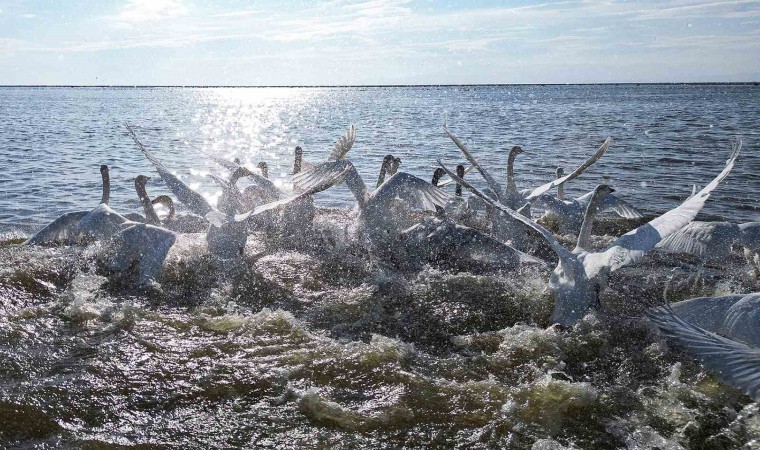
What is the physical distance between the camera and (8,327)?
20.5ft

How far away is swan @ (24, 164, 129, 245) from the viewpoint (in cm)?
841

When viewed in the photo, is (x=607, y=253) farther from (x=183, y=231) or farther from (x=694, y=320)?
(x=183, y=231)

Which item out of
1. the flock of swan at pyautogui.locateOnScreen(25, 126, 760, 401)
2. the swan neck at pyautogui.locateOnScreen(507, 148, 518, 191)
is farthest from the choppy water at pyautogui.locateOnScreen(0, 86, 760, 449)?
the swan neck at pyautogui.locateOnScreen(507, 148, 518, 191)

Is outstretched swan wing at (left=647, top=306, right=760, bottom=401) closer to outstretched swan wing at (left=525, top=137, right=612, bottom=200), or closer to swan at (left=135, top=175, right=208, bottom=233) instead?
outstretched swan wing at (left=525, top=137, right=612, bottom=200)

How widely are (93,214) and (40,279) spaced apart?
3.73 feet

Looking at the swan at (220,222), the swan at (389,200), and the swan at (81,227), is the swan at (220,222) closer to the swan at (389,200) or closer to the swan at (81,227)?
the swan at (81,227)

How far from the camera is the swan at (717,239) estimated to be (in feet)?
26.1

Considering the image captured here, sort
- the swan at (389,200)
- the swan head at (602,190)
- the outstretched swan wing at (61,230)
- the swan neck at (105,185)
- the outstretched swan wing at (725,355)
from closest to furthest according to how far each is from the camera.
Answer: the outstretched swan wing at (725,355), the swan head at (602,190), the outstretched swan wing at (61,230), the swan at (389,200), the swan neck at (105,185)

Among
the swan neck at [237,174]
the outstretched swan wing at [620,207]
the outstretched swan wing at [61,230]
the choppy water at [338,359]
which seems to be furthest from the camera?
the outstretched swan wing at [620,207]

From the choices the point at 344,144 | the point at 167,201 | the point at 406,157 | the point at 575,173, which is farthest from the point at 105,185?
the point at 406,157

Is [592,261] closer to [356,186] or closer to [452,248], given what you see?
[452,248]

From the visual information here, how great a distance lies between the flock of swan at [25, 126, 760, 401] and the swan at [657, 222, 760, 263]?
0.01 meters

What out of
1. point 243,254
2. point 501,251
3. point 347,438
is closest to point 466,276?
point 501,251

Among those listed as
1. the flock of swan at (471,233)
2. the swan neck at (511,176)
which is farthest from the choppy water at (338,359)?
the swan neck at (511,176)
